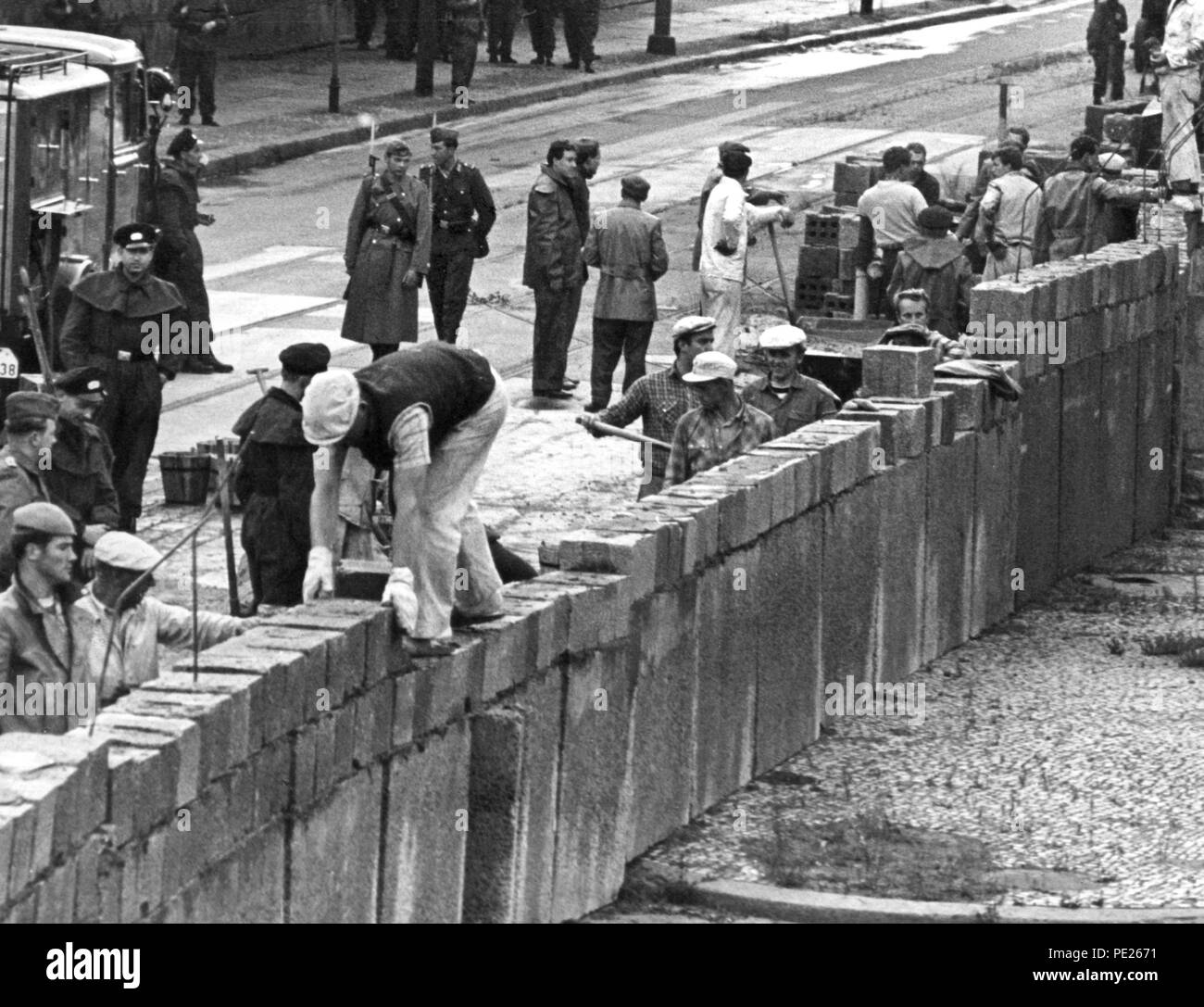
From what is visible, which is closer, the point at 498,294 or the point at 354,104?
the point at 498,294

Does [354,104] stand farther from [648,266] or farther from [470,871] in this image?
[470,871]

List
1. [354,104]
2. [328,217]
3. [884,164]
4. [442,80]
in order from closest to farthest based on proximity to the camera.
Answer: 1. [884,164]
2. [328,217]
3. [354,104]
4. [442,80]

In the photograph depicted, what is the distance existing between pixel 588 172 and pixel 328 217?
28.4ft

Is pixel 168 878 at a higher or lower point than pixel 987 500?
higher

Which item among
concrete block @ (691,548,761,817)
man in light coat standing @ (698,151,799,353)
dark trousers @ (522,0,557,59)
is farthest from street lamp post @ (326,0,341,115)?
concrete block @ (691,548,761,817)

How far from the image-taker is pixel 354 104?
1419 inches

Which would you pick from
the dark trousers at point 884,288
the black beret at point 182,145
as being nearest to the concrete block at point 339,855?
the black beret at point 182,145

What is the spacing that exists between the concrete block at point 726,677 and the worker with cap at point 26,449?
9.53 feet

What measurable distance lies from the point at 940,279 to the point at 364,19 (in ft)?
70.9

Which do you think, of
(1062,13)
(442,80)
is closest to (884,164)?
(442,80)

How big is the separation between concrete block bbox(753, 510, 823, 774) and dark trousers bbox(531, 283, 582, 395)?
253 inches

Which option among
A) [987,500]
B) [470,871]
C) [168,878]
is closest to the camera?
[168,878]

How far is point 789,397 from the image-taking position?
1577 cm

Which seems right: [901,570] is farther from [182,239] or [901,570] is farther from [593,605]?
[182,239]
